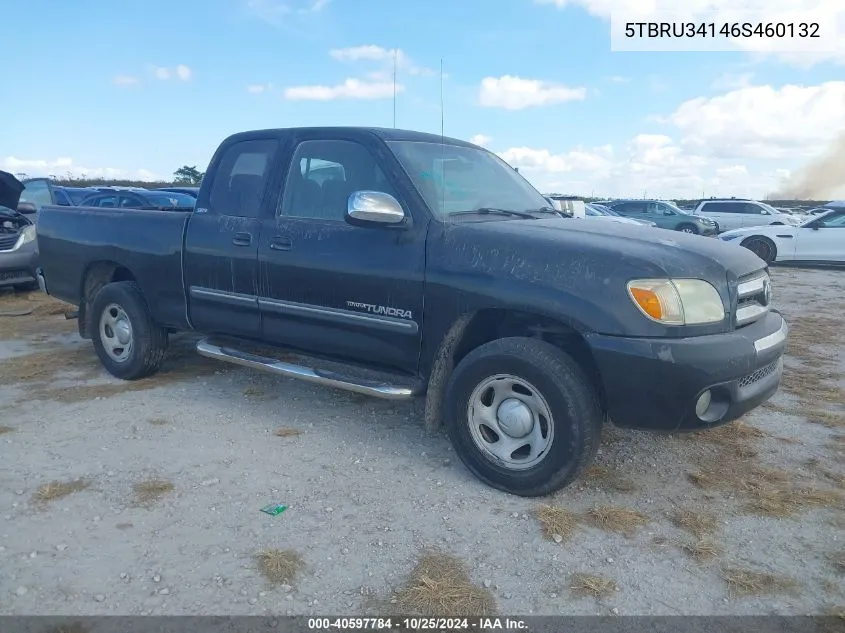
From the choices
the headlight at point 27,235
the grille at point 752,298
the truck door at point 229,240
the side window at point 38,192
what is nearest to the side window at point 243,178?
the truck door at point 229,240

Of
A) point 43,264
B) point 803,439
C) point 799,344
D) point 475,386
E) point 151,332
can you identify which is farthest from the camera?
point 799,344

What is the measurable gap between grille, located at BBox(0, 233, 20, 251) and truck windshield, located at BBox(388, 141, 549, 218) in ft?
23.8

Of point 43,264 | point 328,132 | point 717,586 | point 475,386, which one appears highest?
point 328,132

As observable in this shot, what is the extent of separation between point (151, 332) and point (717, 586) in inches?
165

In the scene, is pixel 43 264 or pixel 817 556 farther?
pixel 43 264

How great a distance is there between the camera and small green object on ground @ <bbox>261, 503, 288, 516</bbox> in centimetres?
327

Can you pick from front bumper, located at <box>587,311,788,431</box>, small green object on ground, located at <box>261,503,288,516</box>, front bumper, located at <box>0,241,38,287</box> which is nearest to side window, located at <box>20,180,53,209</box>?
front bumper, located at <box>0,241,38,287</box>

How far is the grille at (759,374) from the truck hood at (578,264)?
377 millimetres

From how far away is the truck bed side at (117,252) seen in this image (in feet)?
16.2

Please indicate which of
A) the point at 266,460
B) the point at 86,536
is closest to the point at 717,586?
the point at 266,460

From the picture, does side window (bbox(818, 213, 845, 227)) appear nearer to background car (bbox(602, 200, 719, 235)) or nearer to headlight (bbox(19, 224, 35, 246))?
background car (bbox(602, 200, 719, 235))

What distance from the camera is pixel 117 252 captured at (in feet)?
17.2

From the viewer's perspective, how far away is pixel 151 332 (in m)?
5.20

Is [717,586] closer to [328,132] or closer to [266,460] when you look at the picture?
[266,460]
